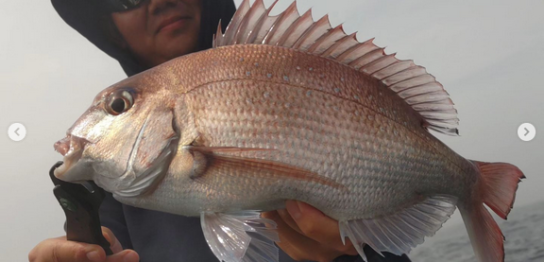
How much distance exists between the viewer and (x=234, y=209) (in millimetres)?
585

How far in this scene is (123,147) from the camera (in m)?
0.55

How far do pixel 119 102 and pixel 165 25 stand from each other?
101 cm

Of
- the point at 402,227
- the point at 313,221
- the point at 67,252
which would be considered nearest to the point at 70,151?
the point at 67,252

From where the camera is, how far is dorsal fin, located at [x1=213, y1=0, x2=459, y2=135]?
666 millimetres

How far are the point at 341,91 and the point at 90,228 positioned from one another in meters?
0.55

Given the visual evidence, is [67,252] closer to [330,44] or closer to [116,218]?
[330,44]

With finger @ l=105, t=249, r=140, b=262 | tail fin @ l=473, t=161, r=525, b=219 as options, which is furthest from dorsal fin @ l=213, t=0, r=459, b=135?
finger @ l=105, t=249, r=140, b=262

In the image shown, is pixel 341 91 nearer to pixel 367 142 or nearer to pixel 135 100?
pixel 367 142

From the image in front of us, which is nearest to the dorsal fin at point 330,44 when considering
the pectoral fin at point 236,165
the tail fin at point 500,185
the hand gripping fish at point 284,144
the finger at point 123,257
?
the hand gripping fish at point 284,144

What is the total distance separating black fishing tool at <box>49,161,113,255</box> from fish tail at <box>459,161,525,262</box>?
711mm

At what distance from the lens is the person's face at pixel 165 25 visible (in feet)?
4.84

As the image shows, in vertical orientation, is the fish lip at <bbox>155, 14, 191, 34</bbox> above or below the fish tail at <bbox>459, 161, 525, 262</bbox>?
above

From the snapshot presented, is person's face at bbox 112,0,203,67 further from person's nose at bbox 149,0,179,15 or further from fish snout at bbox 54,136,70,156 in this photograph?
fish snout at bbox 54,136,70,156

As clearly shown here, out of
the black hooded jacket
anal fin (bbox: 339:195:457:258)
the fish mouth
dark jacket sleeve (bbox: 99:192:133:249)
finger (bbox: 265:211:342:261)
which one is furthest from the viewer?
dark jacket sleeve (bbox: 99:192:133:249)
